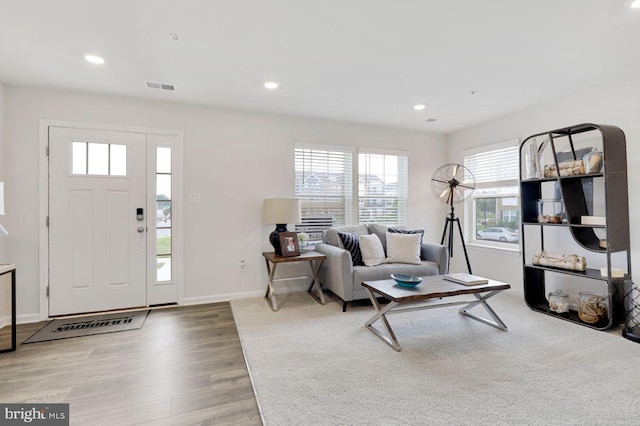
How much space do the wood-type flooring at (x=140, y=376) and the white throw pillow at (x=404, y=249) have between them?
204cm

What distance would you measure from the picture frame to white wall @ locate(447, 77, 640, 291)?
2808 mm

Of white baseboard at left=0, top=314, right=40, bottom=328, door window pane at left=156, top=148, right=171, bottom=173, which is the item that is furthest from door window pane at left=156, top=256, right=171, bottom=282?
white baseboard at left=0, top=314, right=40, bottom=328

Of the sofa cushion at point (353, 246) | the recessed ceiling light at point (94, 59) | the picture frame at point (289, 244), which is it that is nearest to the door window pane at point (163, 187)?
the recessed ceiling light at point (94, 59)

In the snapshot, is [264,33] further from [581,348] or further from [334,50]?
[581,348]

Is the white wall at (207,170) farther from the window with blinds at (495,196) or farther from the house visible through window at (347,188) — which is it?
the window with blinds at (495,196)

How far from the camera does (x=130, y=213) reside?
3.47 m

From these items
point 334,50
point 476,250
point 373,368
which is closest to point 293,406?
point 373,368

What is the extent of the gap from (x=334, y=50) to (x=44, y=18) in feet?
6.55

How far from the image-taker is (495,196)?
4.47 metres

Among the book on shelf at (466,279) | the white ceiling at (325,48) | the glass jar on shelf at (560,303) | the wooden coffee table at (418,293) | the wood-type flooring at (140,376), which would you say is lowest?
the wood-type flooring at (140,376)

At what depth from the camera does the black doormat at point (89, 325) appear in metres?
2.79

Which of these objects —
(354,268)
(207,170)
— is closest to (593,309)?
(354,268)

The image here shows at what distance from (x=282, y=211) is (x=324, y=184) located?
3.30ft

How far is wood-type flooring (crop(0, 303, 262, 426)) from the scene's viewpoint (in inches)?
68.9
